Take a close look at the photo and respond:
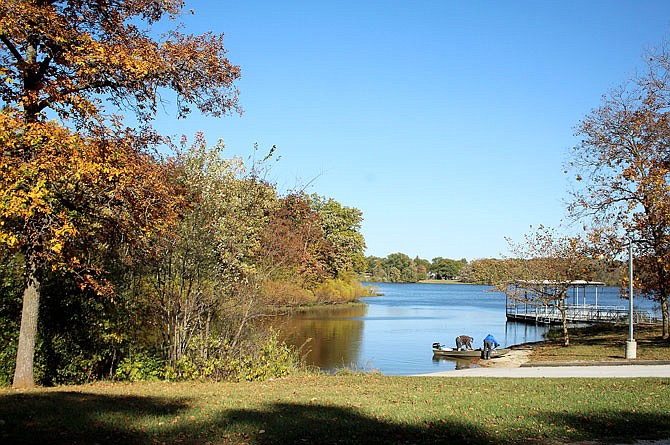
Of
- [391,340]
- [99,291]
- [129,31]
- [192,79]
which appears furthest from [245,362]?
[391,340]

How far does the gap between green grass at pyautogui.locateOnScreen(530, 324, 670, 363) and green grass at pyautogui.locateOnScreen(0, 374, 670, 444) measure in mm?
10019

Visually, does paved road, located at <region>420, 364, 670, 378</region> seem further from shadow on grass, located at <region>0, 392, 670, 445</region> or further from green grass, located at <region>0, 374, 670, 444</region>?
shadow on grass, located at <region>0, 392, 670, 445</region>

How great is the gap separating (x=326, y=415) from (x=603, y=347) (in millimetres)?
19427

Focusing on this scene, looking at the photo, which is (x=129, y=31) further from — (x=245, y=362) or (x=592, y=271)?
(x=592, y=271)

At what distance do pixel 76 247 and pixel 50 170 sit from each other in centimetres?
315

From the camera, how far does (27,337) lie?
11.3 meters

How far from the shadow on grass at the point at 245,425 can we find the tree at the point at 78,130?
270 cm

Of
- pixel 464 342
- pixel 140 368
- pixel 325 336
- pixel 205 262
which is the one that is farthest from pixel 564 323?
pixel 140 368

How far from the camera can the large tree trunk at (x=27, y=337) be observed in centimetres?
1129

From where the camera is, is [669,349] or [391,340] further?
[391,340]

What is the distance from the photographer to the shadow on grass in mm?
6987

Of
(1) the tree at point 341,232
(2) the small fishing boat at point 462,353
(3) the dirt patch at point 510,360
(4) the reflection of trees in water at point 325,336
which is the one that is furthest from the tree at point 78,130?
(1) the tree at point 341,232

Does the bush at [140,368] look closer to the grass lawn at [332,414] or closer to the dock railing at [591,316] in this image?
the grass lawn at [332,414]

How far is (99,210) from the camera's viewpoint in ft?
37.0
